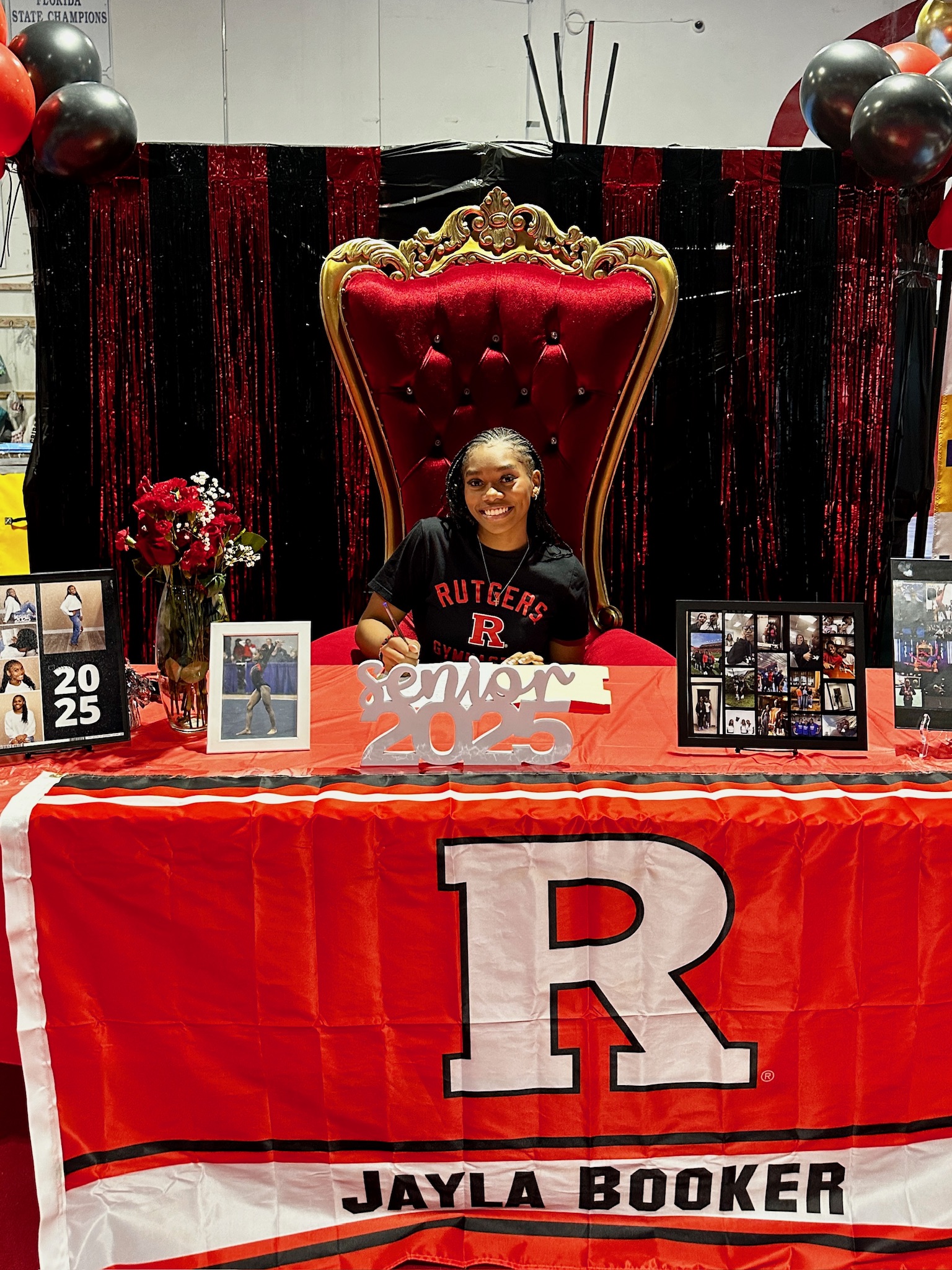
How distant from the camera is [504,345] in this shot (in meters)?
2.61

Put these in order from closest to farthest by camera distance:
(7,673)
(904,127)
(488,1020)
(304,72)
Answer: (488,1020) < (7,673) < (904,127) < (304,72)

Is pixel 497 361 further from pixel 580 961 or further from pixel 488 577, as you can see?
pixel 580 961

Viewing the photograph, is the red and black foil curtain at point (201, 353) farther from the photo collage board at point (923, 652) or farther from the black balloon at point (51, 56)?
the photo collage board at point (923, 652)

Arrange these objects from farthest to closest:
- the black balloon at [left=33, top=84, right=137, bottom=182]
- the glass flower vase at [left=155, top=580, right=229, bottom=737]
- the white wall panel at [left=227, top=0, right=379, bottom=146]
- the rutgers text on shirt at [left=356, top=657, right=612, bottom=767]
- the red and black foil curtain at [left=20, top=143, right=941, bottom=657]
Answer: the white wall panel at [left=227, top=0, right=379, bottom=146]
the red and black foil curtain at [left=20, top=143, right=941, bottom=657]
the black balloon at [left=33, top=84, right=137, bottom=182]
the glass flower vase at [left=155, top=580, right=229, bottom=737]
the rutgers text on shirt at [left=356, top=657, right=612, bottom=767]

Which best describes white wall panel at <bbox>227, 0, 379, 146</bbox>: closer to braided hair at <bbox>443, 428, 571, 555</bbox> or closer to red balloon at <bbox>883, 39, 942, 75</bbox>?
red balloon at <bbox>883, 39, 942, 75</bbox>

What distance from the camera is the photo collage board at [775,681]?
1324 millimetres

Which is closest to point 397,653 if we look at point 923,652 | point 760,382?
point 923,652

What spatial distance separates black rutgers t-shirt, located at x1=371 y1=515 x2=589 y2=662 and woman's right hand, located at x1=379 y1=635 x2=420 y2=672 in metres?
0.27

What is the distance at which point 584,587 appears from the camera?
1954 mm

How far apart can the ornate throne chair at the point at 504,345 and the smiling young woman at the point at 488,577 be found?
653mm

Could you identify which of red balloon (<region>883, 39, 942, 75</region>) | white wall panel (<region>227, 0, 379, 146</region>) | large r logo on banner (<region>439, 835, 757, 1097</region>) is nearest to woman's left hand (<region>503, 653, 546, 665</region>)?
large r logo on banner (<region>439, 835, 757, 1097</region>)

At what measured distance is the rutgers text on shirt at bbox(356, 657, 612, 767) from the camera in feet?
4.15

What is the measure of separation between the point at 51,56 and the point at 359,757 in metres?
2.14

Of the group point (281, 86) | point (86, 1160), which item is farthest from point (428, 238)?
point (86, 1160)
